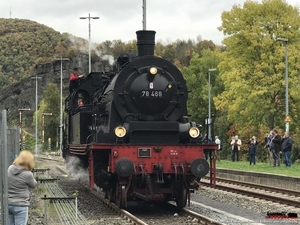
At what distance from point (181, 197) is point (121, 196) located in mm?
1433

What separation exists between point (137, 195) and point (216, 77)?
168 feet

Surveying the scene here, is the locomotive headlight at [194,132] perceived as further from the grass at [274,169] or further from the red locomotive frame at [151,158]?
the grass at [274,169]

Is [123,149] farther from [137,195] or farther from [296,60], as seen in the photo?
[296,60]

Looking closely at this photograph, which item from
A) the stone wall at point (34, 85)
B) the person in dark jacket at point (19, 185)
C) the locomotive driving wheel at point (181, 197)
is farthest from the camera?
the stone wall at point (34, 85)

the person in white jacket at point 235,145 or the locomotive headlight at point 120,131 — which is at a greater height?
the locomotive headlight at point 120,131

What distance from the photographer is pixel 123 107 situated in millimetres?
14305

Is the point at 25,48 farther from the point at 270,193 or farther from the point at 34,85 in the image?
the point at 270,193

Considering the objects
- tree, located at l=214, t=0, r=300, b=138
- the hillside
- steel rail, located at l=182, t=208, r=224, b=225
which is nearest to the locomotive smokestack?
steel rail, located at l=182, t=208, r=224, b=225

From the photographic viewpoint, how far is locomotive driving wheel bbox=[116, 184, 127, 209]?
1365 cm

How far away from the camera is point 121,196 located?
13.7 meters

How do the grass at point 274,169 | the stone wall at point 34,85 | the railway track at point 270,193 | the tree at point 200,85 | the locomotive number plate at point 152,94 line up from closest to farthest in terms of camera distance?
the locomotive number plate at point 152,94 → the railway track at point 270,193 → the grass at point 274,169 → the tree at point 200,85 → the stone wall at point 34,85

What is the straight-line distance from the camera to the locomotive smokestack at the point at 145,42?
14953mm

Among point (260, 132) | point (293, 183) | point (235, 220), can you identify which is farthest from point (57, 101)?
point (235, 220)

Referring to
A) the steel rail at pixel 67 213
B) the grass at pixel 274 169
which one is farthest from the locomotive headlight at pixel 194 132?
the grass at pixel 274 169
